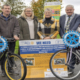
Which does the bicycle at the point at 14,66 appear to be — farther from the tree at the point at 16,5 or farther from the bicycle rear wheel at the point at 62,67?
the tree at the point at 16,5

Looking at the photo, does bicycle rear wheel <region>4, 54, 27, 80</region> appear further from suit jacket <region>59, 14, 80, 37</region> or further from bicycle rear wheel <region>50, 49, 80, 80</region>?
suit jacket <region>59, 14, 80, 37</region>

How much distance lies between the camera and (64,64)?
3338mm

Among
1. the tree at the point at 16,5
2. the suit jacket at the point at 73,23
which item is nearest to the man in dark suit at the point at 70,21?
the suit jacket at the point at 73,23

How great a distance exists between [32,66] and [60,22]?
1.43 m

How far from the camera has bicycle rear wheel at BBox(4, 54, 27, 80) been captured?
3.11m

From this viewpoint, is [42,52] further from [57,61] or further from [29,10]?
[29,10]

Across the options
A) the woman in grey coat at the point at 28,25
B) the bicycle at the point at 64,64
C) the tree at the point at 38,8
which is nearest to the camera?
the bicycle at the point at 64,64

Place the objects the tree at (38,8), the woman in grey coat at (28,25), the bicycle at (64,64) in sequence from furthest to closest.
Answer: the tree at (38,8)
the woman in grey coat at (28,25)
the bicycle at (64,64)

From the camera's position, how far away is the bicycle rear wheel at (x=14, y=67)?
3.11m

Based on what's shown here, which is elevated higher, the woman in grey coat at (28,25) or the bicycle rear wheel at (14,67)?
the woman in grey coat at (28,25)

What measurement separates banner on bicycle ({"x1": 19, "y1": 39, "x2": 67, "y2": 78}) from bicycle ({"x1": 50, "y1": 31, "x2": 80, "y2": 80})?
0.12ft

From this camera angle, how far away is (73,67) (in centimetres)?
345

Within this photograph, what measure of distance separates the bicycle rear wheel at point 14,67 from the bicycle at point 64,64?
2.49 ft

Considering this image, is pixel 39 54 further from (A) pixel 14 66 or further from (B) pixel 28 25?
(B) pixel 28 25
